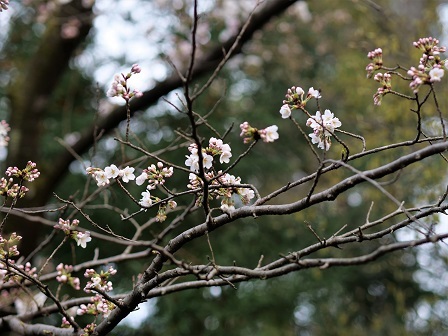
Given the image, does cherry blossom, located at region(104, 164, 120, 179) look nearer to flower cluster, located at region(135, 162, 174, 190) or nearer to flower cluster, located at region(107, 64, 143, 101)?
flower cluster, located at region(135, 162, 174, 190)

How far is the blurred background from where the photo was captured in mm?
4738

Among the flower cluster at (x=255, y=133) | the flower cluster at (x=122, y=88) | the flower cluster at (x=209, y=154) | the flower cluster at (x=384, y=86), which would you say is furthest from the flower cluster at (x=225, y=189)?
the flower cluster at (x=384, y=86)

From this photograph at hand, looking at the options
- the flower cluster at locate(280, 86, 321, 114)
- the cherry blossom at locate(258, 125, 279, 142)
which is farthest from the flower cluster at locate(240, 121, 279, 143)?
the flower cluster at locate(280, 86, 321, 114)

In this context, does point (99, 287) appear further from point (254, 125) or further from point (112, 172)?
point (254, 125)

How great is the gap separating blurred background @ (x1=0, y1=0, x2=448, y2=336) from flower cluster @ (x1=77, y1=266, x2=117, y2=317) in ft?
6.76

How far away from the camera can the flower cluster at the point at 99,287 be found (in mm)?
1710

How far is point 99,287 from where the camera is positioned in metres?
1.68

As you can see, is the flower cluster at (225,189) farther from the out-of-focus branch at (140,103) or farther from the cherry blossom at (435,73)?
the out-of-focus branch at (140,103)

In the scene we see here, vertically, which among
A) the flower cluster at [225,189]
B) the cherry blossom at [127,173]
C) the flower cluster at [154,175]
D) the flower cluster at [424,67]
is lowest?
the flower cluster at [225,189]

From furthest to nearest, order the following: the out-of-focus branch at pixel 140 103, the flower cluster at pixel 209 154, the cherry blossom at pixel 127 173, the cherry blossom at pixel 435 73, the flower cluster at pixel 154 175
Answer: the out-of-focus branch at pixel 140 103 → the cherry blossom at pixel 127 173 → the flower cluster at pixel 154 175 → the flower cluster at pixel 209 154 → the cherry blossom at pixel 435 73

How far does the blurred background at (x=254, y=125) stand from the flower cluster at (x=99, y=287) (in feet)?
6.76

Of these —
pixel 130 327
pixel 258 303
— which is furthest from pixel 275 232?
pixel 130 327

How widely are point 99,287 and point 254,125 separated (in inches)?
162

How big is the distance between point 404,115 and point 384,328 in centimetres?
333
